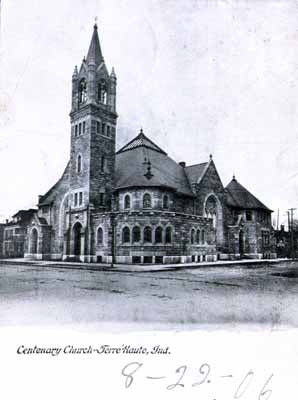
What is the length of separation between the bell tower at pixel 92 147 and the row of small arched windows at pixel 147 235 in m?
3.36

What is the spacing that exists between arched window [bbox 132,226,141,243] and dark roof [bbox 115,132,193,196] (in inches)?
139

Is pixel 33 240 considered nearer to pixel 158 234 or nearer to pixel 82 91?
pixel 158 234

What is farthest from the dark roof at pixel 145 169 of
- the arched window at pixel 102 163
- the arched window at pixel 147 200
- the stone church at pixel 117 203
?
the arched window at pixel 102 163

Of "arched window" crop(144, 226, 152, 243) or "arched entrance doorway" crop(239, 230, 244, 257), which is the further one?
"arched entrance doorway" crop(239, 230, 244, 257)

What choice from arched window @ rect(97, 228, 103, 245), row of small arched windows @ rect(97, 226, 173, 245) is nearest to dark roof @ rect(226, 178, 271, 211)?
row of small arched windows @ rect(97, 226, 173, 245)

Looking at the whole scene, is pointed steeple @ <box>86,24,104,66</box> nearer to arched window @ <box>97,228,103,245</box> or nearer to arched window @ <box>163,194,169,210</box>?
arched window @ <box>97,228,103,245</box>

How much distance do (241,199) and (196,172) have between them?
769cm

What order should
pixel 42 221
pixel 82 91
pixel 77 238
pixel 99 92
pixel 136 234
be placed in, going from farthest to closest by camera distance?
1. pixel 42 221
2. pixel 77 238
3. pixel 99 92
4. pixel 82 91
5. pixel 136 234

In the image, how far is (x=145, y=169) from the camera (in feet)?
85.3

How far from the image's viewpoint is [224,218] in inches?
1202

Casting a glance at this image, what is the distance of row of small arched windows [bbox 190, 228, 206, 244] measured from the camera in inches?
992

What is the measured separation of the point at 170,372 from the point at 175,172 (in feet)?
82.3

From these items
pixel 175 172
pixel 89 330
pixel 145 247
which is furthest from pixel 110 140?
pixel 89 330

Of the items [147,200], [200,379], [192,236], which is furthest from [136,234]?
[200,379]
